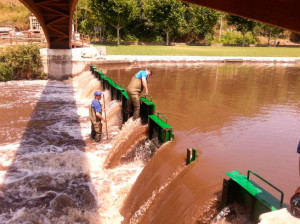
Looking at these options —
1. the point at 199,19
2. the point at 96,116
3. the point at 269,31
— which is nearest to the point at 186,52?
the point at 199,19

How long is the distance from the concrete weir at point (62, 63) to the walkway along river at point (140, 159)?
812 cm

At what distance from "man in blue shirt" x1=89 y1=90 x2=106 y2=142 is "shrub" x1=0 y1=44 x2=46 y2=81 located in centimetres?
1320

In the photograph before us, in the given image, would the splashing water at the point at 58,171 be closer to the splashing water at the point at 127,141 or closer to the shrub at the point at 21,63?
the splashing water at the point at 127,141

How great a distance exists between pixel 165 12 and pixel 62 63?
27.4m

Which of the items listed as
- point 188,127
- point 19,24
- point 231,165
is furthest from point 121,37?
point 231,165

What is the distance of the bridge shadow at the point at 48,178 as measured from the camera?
6.00m

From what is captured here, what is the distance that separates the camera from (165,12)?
1761 inches

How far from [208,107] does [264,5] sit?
355 inches

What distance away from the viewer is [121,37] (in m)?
47.2

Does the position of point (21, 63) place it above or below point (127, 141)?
above

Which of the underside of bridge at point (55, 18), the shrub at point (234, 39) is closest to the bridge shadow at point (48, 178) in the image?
the underside of bridge at point (55, 18)

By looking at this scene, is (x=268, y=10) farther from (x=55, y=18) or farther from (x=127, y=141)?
(x=55, y=18)

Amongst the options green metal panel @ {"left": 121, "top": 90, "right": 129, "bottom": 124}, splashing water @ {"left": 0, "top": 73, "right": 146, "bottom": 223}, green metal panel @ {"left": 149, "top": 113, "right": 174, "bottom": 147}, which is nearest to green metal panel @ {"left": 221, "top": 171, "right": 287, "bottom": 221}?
splashing water @ {"left": 0, "top": 73, "right": 146, "bottom": 223}

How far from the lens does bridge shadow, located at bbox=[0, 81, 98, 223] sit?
600cm
